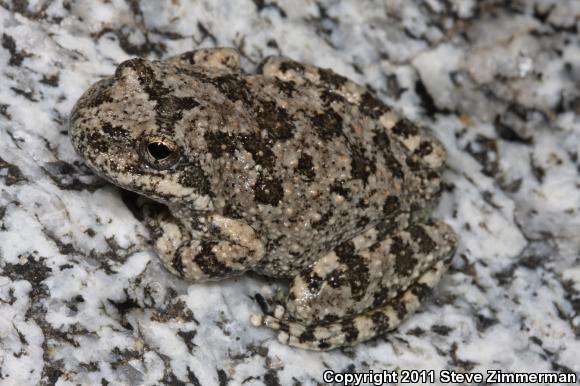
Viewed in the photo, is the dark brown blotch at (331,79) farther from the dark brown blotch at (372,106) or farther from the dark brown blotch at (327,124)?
the dark brown blotch at (327,124)

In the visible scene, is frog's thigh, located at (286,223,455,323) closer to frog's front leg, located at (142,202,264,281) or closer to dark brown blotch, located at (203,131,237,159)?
frog's front leg, located at (142,202,264,281)

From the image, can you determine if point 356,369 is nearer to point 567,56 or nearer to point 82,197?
point 82,197

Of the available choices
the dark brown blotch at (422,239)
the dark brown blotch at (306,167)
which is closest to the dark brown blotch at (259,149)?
the dark brown blotch at (306,167)

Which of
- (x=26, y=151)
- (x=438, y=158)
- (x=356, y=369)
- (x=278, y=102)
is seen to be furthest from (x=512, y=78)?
(x=26, y=151)

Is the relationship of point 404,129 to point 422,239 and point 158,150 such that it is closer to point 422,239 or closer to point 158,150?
point 422,239

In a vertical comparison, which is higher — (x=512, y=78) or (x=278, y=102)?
(x=512, y=78)

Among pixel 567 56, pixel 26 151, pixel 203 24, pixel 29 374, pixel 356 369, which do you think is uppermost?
pixel 567 56
